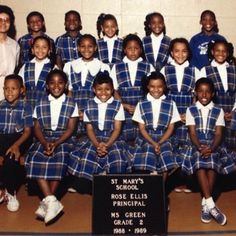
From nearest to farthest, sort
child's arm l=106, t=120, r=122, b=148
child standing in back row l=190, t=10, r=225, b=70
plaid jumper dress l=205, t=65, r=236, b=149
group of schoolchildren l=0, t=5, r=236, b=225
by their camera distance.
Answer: group of schoolchildren l=0, t=5, r=236, b=225 → child's arm l=106, t=120, r=122, b=148 → plaid jumper dress l=205, t=65, r=236, b=149 → child standing in back row l=190, t=10, r=225, b=70

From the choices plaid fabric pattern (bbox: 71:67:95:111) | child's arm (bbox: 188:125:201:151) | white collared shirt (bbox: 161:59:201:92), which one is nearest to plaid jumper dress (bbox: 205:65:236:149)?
white collared shirt (bbox: 161:59:201:92)

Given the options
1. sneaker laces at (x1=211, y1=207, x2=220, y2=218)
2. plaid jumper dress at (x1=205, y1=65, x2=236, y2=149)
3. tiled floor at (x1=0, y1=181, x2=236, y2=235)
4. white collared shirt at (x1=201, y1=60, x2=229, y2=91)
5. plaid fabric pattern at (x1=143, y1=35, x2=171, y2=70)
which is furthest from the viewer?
plaid fabric pattern at (x1=143, y1=35, x2=171, y2=70)

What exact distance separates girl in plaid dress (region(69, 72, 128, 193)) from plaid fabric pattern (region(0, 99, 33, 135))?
1.71ft

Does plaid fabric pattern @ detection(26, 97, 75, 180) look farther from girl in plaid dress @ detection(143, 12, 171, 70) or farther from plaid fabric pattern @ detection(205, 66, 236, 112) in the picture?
plaid fabric pattern @ detection(205, 66, 236, 112)

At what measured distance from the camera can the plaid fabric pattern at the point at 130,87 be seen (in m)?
4.24

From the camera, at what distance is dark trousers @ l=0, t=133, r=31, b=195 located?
3684mm

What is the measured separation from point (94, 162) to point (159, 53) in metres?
1.66

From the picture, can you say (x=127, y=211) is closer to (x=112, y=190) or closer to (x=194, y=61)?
(x=112, y=190)

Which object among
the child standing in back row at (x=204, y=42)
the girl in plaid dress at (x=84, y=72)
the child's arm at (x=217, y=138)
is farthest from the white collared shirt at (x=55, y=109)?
the child standing in back row at (x=204, y=42)

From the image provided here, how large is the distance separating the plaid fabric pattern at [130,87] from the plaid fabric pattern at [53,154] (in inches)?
24.3

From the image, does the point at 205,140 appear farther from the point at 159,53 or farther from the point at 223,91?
the point at 159,53

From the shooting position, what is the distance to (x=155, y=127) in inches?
152

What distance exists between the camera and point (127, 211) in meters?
3.01

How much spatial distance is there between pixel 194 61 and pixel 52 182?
2391 millimetres
